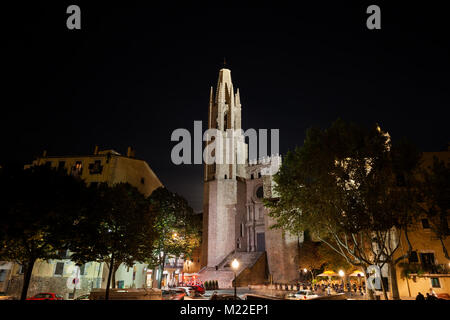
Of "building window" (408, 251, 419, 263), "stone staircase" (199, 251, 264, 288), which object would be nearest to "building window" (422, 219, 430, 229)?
"building window" (408, 251, 419, 263)

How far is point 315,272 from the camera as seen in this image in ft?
142

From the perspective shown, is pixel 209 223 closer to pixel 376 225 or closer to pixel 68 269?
pixel 68 269

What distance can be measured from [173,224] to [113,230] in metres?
12.0

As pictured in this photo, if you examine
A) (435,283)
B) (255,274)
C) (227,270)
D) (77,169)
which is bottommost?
(255,274)

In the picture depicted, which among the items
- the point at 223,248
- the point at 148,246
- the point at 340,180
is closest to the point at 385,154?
the point at 340,180

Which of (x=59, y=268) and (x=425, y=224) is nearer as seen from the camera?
(x=425, y=224)

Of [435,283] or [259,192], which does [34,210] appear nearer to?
[435,283]

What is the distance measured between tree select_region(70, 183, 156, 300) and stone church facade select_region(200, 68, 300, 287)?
19.9m

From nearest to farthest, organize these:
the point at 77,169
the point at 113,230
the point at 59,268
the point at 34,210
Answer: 1. the point at 34,210
2. the point at 113,230
3. the point at 59,268
4. the point at 77,169

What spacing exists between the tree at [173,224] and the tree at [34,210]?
49.8ft

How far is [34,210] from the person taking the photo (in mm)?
16750

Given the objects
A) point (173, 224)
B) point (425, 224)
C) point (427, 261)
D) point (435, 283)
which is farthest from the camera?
point (173, 224)

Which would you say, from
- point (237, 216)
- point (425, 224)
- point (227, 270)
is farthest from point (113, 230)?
point (237, 216)

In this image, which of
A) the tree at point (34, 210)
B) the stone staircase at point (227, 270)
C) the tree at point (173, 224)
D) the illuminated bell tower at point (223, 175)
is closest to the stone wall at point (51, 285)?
the tree at point (173, 224)
